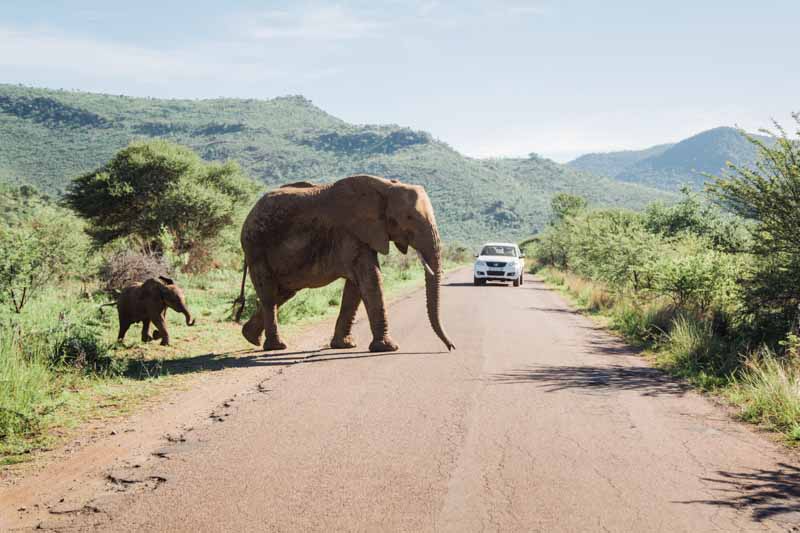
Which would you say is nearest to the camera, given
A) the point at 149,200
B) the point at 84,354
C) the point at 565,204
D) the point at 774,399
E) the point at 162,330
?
the point at 774,399

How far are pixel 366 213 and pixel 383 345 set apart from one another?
2.15m

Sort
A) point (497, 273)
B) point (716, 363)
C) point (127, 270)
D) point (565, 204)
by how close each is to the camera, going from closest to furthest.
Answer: point (716, 363)
point (127, 270)
point (497, 273)
point (565, 204)

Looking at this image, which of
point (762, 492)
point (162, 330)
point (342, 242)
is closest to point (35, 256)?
point (162, 330)

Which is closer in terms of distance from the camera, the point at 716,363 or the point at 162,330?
the point at 716,363

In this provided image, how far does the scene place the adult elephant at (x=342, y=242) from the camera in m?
10.2

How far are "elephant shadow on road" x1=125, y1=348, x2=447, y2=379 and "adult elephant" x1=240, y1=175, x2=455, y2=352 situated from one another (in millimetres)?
354

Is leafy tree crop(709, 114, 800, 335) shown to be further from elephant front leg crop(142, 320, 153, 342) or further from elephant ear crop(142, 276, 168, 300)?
elephant front leg crop(142, 320, 153, 342)

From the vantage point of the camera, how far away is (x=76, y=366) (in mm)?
7840

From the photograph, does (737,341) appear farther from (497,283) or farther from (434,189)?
(434,189)

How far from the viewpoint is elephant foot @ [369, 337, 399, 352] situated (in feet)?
33.2

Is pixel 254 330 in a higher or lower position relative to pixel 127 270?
lower

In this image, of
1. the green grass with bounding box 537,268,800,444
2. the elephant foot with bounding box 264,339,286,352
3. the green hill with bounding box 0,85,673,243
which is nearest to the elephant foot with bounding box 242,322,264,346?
the elephant foot with bounding box 264,339,286,352

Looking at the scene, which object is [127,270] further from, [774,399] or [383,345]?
[774,399]

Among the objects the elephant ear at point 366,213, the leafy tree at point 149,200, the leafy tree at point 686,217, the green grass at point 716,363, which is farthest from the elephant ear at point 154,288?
the leafy tree at point 686,217
